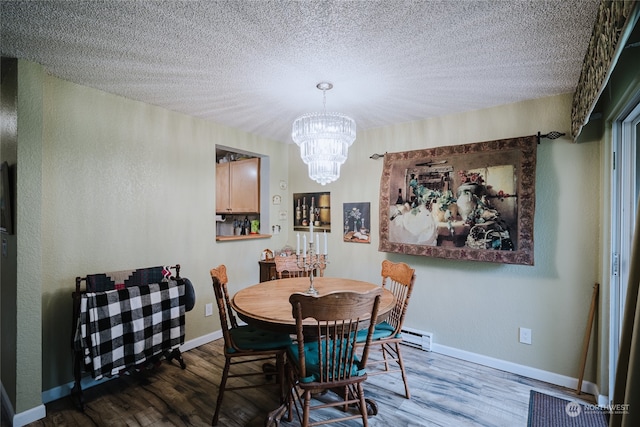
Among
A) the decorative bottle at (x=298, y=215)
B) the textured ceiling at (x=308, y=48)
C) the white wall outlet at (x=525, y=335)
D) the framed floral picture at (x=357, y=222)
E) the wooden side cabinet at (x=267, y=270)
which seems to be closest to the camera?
the textured ceiling at (x=308, y=48)

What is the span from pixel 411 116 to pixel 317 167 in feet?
4.58

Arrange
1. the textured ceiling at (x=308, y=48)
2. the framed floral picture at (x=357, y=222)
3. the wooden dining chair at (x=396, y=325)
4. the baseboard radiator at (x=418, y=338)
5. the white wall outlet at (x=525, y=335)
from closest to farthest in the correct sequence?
the textured ceiling at (x=308, y=48) < the wooden dining chair at (x=396, y=325) < the white wall outlet at (x=525, y=335) < the baseboard radiator at (x=418, y=338) < the framed floral picture at (x=357, y=222)

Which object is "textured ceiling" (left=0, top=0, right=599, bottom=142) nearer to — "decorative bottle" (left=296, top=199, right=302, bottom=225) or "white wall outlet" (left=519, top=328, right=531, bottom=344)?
"decorative bottle" (left=296, top=199, right=302, bottom=225)

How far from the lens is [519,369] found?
267cm

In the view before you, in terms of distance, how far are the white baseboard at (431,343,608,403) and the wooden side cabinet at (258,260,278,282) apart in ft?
6.37

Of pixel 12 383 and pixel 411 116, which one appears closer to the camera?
pixel 12 383

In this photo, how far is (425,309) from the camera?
3.20m

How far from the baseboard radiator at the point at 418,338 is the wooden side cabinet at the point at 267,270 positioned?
5.35 ft

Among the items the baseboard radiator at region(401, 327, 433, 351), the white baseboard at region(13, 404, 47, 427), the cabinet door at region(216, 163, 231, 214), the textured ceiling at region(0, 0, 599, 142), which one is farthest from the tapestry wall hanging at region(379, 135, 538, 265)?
the white baseboard at region(13, 404, 47, 427)

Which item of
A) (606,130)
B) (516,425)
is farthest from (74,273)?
(606,130)

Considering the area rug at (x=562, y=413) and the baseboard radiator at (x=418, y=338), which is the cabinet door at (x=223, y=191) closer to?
the baseboard radiator at (x=418, y=338)

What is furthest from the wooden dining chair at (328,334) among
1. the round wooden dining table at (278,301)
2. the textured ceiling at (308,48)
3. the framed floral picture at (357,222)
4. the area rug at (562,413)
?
the framed floral picture at (357,222)

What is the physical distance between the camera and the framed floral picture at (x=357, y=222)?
3604 millimetres

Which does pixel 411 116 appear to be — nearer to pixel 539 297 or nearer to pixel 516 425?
pixel 539 297
